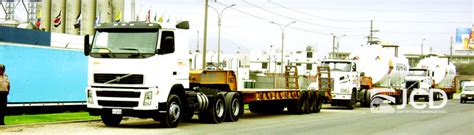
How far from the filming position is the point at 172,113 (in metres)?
18.9

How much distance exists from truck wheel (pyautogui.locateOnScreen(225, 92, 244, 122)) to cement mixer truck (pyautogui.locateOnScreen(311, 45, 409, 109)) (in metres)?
9.37

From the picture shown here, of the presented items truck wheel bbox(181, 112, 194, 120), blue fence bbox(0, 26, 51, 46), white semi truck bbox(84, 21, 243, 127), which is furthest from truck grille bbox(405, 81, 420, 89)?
white semi truck bbox(84, 21, 243, 127)

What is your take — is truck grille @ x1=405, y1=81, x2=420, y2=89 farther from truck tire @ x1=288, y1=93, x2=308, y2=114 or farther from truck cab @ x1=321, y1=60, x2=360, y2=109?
truck tire @ x1=288, y1=93, x2=308, y2=114

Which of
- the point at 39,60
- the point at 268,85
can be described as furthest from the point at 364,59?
the point at 39,60

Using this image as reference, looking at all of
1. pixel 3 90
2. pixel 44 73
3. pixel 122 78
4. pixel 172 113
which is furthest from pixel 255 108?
pixel 3 90

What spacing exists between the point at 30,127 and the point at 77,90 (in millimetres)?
8086

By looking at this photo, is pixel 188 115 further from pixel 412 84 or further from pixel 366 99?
pixel 412 84

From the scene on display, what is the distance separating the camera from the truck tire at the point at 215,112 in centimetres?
2098

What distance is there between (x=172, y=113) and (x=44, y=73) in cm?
690

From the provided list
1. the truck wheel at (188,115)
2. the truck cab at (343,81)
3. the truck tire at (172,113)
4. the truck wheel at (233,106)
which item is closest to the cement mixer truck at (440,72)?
the truck cab at (343,81)

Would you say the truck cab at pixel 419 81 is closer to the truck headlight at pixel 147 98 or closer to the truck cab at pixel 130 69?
the truck cab at pixel 130 69

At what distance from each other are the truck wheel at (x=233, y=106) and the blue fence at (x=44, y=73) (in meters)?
6.48

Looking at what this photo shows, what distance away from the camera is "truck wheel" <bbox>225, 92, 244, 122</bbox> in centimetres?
2186

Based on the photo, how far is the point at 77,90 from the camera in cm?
2559
